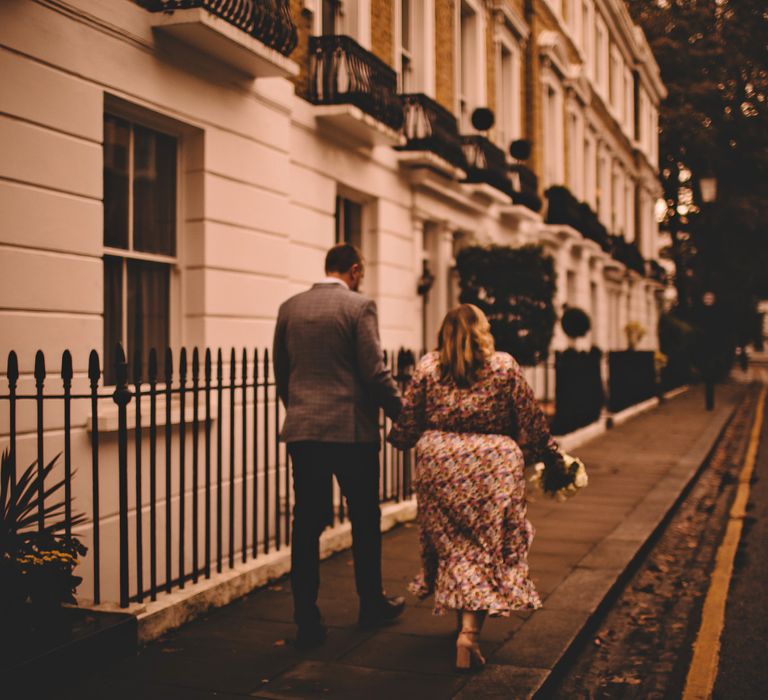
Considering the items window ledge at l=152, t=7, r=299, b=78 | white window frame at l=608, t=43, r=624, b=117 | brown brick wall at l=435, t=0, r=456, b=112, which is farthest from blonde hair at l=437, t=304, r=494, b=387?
white window frame at l=608, t=43, r=624, b=117

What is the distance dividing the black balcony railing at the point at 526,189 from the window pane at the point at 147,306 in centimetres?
1018

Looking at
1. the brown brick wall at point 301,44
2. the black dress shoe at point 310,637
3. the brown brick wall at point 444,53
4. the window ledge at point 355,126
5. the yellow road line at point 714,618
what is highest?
the brown brick wall at point 444,53

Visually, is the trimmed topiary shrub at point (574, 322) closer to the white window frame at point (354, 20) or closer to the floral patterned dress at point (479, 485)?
the white window frame at point (354, 20)

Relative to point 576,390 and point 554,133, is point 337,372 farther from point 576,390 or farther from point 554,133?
point 554,133

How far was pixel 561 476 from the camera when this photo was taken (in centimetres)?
541

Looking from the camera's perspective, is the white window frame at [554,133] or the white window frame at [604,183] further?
the white window frame at [604,183]

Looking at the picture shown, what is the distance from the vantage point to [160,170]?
796 cm

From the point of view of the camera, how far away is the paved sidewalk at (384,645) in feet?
15.2

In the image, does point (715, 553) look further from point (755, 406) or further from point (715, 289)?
point (715, 289)

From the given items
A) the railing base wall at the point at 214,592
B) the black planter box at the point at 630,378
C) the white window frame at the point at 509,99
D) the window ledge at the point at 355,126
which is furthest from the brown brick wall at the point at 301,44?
the black planter box at the point at 630,378

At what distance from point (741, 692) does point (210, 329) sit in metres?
4.78

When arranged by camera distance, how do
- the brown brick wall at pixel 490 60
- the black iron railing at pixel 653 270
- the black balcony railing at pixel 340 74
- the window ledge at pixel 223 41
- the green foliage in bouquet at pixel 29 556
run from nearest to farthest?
the green foliage in bouquet at pixel 29 556
the window ledge at pixel 223 41
the black balcony railing at pixel 340 74
the brown brick wall at pixel 490 60
the black iron railing at pixel 653 270

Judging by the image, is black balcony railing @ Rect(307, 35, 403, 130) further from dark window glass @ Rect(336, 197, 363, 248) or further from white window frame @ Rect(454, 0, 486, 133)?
white window frame @ Rect(454, 0, 486, 133)

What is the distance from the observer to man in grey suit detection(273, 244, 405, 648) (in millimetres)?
5324
